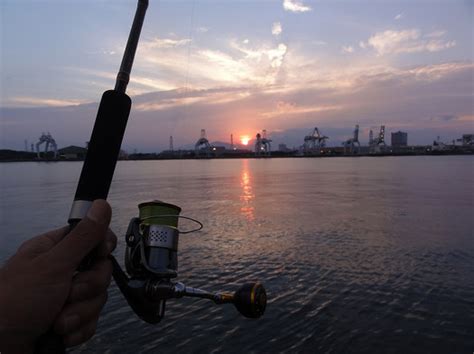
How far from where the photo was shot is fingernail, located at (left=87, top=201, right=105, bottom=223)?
4.30 ft

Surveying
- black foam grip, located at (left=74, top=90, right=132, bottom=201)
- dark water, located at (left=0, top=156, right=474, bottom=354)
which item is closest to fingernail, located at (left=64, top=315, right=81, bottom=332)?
black foam grip, located at (left=74, top=90, right=132, bottom=201)

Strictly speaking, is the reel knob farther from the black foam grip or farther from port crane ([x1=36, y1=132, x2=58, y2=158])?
port crane ([x1=36, y1=132, x2=58, y2=158])

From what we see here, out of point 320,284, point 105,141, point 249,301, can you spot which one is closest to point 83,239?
point 105,141

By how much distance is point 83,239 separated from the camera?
4.09 feet

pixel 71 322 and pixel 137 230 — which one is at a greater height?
pixel 137 230

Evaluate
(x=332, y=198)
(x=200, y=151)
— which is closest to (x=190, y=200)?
(x=332, y=198)

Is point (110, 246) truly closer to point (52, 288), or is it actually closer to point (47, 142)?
point (52, 288)

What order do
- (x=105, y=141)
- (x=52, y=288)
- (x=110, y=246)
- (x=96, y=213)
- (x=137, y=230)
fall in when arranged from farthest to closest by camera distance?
(x=137, y=230) < (x=105, y=141) < (x=110, y=246) < (x=96, y=213) < (x=52, y=288)

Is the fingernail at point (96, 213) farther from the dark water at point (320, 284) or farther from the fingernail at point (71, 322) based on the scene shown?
the dark water at point (320, 284)

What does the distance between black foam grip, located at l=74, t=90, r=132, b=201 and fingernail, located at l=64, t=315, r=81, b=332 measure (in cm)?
46

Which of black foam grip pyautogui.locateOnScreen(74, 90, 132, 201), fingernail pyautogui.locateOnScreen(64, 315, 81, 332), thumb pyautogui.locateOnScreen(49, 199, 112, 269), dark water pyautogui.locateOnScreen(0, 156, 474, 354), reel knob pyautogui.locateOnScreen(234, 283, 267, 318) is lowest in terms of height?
dark water pyautogui.locateOnScreen(0, 156, 474, 354)

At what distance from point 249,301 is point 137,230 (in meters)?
0.61

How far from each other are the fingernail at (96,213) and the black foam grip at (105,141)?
0.22m

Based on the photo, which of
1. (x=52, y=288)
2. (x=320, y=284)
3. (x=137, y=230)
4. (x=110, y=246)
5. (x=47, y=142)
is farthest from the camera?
(x=47, y=142)
